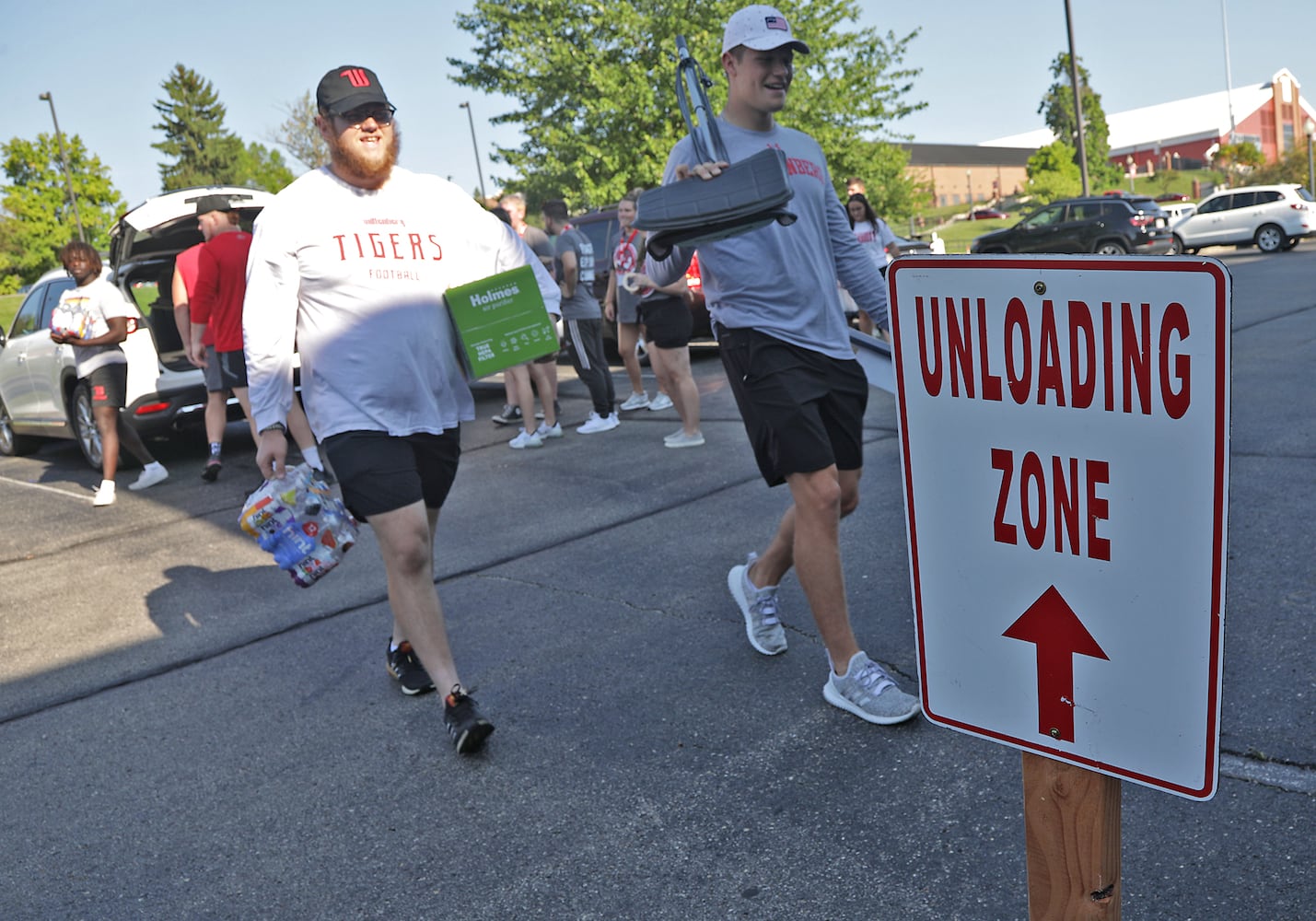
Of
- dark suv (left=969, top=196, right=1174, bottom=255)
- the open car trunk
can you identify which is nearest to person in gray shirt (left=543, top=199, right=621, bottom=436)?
the open car trunk

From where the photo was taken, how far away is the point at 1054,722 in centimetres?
154

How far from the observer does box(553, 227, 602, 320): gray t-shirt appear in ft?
30.1

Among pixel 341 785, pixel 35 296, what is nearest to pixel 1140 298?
pixel 341 785

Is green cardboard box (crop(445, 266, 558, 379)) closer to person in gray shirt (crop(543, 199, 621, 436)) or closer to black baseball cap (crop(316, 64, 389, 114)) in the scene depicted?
black baseball cap (crop(316, 64, 389, 114))

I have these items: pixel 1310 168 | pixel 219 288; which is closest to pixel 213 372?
pixel 219 288

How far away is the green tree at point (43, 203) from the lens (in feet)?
159

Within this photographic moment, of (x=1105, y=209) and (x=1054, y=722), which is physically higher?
(x=1054, y=722)

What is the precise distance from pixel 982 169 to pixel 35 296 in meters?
101

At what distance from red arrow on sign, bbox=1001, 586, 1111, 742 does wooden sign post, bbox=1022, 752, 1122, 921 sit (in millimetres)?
68

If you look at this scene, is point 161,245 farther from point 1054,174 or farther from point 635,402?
point 1054,174

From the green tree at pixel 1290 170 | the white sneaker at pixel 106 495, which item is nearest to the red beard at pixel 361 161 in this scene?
the white sneaker at pixel 106 495

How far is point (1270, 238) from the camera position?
24406 mm

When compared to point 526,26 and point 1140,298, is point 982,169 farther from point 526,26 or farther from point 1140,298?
point 1140,298

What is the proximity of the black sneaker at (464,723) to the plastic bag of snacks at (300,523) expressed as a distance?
73 cm
